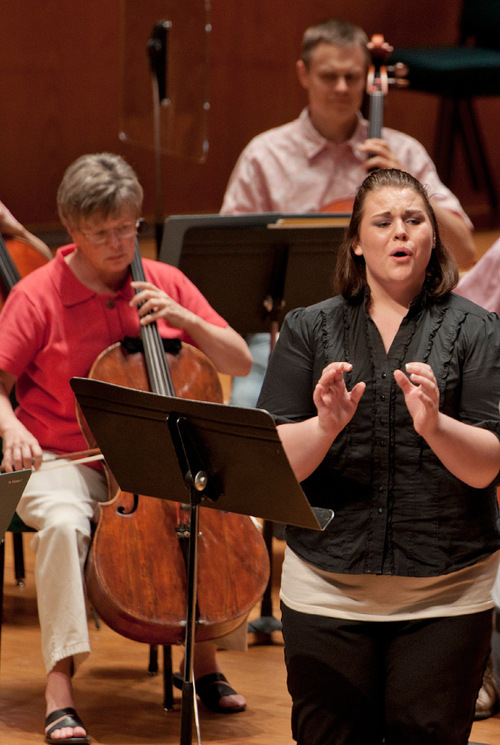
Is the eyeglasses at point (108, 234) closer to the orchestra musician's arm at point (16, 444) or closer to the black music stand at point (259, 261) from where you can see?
the black music stand at point (259, 261)

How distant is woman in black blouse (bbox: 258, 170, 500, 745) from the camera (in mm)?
1818

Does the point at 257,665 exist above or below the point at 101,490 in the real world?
below

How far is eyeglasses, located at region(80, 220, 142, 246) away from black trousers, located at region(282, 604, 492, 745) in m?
1.18

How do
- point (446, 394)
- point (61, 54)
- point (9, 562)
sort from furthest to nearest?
point (61, 54), point (9, 562), point (446, 394)

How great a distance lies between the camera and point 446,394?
72.3 inches

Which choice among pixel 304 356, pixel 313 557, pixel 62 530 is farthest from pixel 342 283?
pixel 62 530

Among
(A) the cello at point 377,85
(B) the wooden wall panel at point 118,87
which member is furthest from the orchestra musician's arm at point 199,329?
(B) the wooden wall panel at point 118,87

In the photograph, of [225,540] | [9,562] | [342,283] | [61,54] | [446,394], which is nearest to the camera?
[446,394]

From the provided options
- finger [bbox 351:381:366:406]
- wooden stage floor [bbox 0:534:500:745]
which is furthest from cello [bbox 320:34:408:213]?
finger [bbox 351:381:366:406]

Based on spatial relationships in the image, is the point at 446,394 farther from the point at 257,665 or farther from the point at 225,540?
the point at 257,665

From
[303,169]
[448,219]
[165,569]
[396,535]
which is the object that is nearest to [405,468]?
[396,535]

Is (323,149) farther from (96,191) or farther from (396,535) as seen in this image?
(396,535)

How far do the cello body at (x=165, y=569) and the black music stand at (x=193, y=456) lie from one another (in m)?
0.45

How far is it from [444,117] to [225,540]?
536 centimetres
